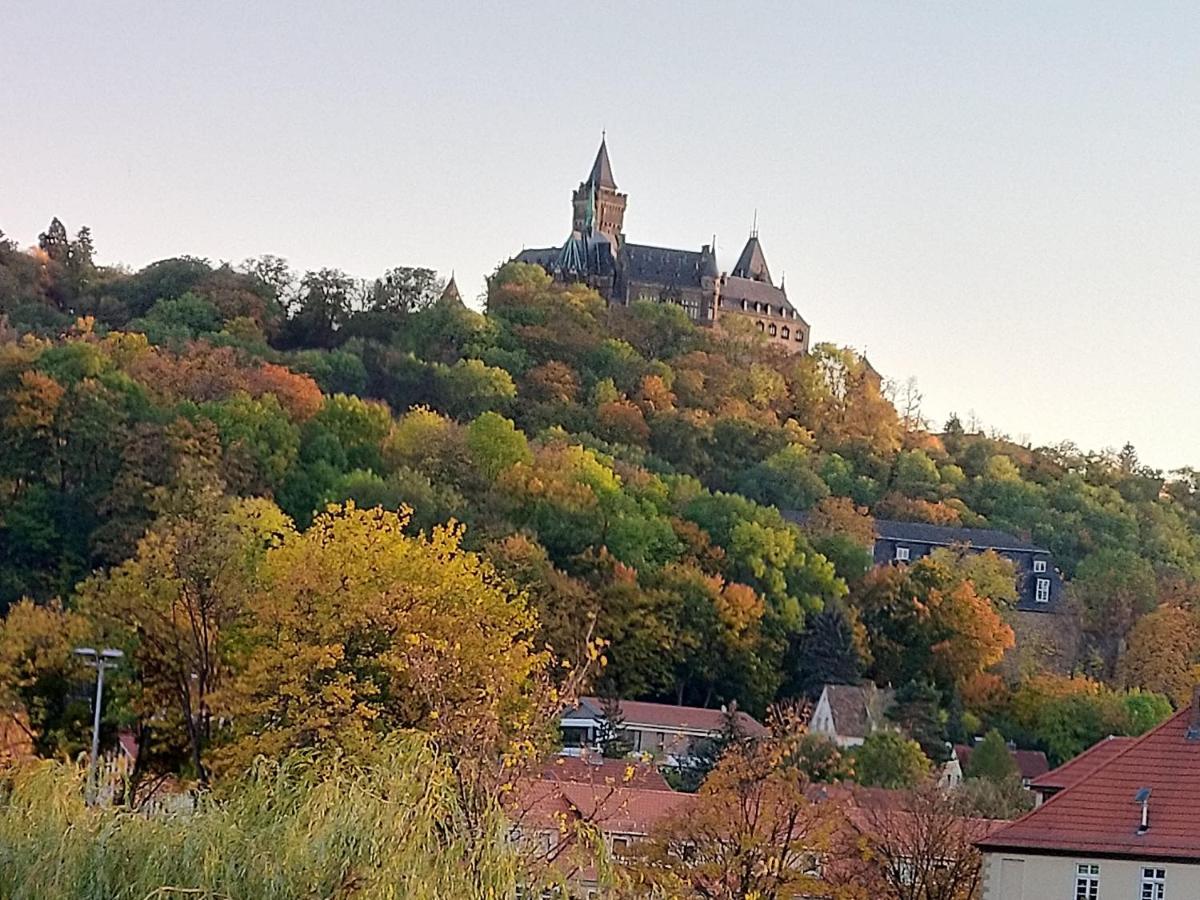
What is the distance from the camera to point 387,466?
94062 mm

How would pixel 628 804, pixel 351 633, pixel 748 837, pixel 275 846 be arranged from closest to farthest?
pixel 275 846 → pixel 628 804 → pixel 748 837 → pixel 351 633

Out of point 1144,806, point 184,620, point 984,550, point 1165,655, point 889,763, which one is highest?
point 984,550

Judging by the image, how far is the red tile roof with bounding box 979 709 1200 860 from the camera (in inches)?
1401

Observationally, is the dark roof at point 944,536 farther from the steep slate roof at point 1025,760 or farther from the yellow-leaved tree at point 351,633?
the yellow-leaved tree at point 351,633

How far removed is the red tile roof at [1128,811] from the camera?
35.6 m

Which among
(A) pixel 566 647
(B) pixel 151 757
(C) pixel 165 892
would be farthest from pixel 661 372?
(C) pixel 165 892

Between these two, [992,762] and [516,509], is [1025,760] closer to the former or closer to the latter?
[992,762]

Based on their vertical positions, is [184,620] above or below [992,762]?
above

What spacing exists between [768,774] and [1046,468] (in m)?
95.3

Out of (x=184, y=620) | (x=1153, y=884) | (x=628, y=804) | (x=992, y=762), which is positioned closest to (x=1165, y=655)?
(x=992, y=762)

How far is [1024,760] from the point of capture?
77.1 metres

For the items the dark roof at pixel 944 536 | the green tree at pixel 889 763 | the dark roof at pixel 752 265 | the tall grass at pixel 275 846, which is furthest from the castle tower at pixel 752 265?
the tall grass at pixel 275 846

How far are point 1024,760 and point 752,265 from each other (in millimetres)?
78323

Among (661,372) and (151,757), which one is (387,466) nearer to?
(661,372)
